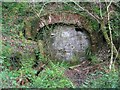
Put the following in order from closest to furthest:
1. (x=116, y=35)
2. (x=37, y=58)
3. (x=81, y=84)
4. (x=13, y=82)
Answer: (x=13, y=82)
(x=81, y=84)
(x=37, y=58)
(x=116, y=35)

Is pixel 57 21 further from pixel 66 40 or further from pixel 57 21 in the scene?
pixel 66 40

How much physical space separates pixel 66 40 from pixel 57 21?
570 millimetres

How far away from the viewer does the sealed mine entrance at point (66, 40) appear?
787 centimetres

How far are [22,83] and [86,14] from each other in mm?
3498

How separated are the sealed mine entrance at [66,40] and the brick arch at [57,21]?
12 centimetres

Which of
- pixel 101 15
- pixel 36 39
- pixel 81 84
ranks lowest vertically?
pixel 81 84

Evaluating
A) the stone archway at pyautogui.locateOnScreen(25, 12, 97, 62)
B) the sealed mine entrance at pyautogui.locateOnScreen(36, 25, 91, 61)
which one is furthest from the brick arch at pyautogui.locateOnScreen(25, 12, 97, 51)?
the sealed mine entrance at pyautogui.locateOnScreen(36, 25, 91, 61)

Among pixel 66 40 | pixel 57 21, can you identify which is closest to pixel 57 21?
pixel 57 21

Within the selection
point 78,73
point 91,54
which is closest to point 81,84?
point 78,73

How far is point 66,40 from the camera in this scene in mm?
8016

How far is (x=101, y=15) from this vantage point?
743cm

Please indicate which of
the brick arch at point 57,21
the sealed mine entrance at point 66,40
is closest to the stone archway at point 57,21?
the brick arch at point 57,21

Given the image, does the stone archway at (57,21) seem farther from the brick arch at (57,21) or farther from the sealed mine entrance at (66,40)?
the sealed mine entrance at (66,40)

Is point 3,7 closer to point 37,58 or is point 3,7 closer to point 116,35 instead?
point 37,58
